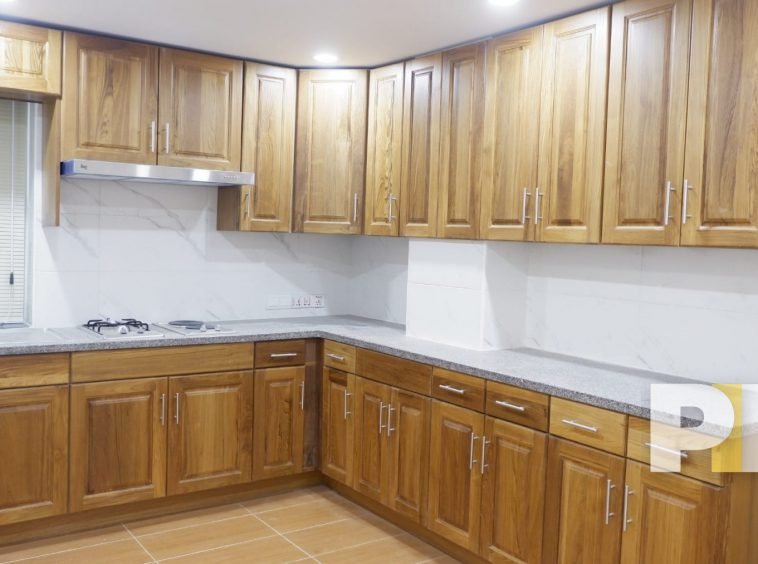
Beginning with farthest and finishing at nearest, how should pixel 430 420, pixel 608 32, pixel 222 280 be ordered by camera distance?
1. pixel 222 280
2. pixel 430 420
3. pixel 608 32

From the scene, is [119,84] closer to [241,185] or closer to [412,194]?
[241,185]

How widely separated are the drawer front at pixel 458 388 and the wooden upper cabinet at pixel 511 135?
0.64 meters

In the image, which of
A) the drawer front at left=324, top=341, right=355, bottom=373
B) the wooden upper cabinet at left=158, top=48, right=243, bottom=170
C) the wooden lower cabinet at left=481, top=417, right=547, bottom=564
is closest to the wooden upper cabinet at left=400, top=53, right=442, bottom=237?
the drawer front at left=324, top=341, right=355, bottom=373

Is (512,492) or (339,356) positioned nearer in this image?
(512,492)

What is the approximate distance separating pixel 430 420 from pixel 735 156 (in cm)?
162

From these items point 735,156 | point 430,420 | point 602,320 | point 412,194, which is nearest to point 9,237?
point 412,194

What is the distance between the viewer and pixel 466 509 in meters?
3.01

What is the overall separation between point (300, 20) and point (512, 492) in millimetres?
2164

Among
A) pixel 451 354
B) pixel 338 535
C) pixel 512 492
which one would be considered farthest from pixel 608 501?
pixel 338 535

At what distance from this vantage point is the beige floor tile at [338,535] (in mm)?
3314

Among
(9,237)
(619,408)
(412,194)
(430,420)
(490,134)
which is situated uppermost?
A: (490,134)

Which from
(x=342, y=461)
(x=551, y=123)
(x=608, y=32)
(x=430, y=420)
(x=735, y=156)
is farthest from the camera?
(x=342, y=461)

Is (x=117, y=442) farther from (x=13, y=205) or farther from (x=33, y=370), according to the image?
(x=13, y=205)

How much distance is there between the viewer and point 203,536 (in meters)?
3.39
